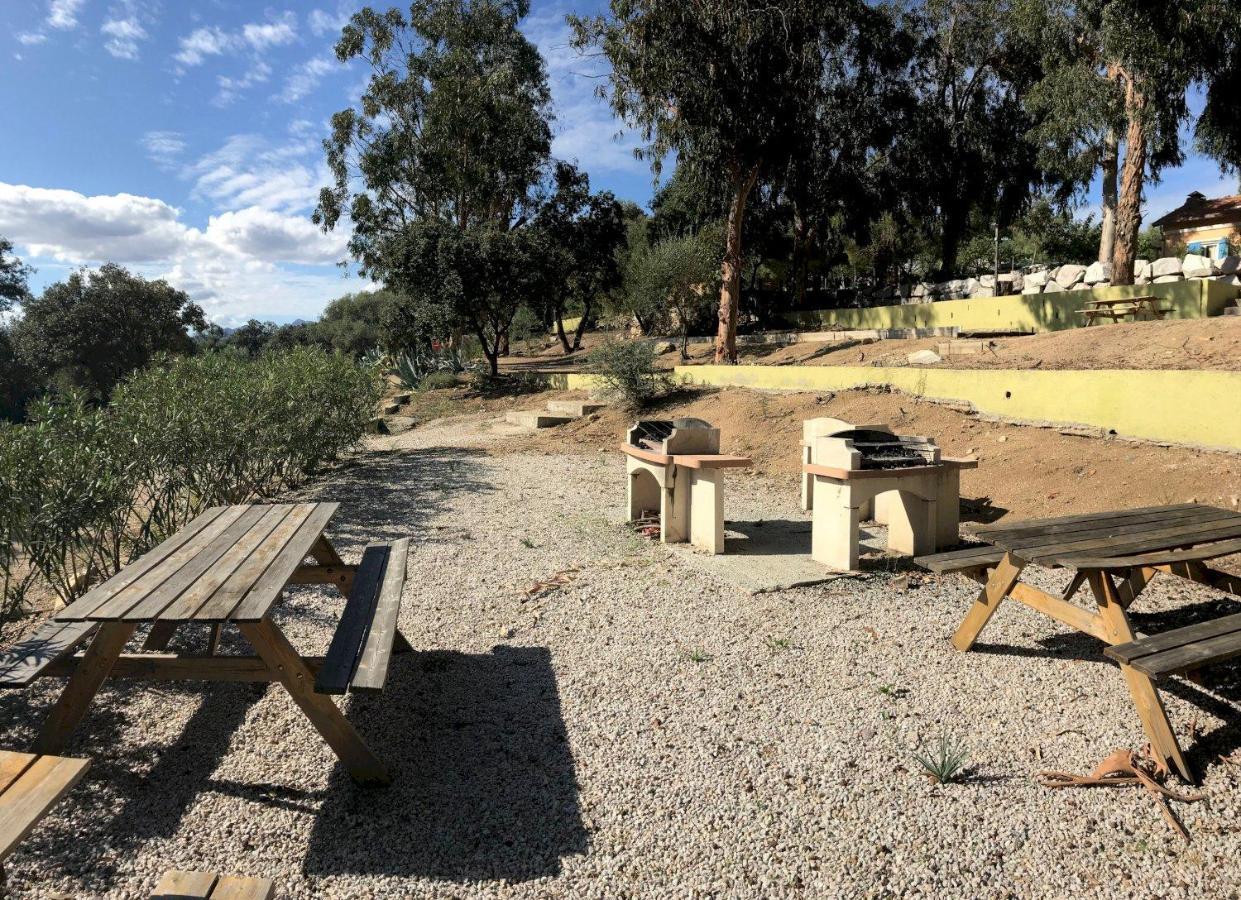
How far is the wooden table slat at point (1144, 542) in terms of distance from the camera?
118 inches

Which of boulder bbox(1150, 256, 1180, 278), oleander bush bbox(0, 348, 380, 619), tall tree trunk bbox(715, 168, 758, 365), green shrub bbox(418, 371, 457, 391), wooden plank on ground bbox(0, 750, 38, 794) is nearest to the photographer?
wooden plank on ground bbox(0, 750, 38, 794)

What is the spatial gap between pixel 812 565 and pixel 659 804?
8.92 ft

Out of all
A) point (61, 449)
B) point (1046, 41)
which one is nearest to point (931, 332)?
point (1046, 41)

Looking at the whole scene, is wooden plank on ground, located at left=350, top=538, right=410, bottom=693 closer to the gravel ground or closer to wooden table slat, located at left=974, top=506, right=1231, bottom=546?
the gravel ground

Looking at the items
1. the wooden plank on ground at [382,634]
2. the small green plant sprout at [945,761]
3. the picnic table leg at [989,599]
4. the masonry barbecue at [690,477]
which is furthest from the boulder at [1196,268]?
the wooden plank on ground at [382,634]

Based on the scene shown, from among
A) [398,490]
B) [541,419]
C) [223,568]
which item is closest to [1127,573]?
[223,568]

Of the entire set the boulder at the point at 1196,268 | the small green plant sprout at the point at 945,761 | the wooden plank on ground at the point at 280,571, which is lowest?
the small green plant sprout at the point at 945,761

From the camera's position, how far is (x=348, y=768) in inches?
94.9

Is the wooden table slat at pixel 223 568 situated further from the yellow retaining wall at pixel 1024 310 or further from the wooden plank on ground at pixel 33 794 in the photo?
the yellow retaining wall at pixel 1024 310

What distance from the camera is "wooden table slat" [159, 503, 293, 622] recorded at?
222 centimetres

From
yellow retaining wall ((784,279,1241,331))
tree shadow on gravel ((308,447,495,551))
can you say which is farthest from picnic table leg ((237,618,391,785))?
yellow retaining wall ((784,279,1241,331))

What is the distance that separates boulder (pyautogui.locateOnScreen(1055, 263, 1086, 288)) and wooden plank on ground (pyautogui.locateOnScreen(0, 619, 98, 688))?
19.9m

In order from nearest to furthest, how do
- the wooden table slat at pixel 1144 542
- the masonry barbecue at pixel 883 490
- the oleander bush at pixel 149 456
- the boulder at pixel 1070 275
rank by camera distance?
the wooden table slat at pixel 1144 542 < the oleander bush at pixel 149 456 < the masonry barbecue at pixel 883 490 < the boulder at pixel 1070 275

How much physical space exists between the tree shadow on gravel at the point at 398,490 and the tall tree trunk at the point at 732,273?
6635 millimetres
